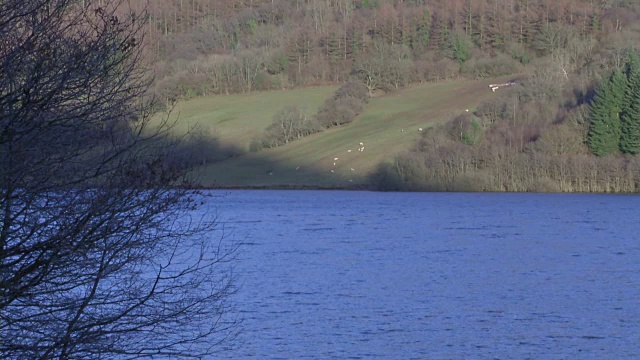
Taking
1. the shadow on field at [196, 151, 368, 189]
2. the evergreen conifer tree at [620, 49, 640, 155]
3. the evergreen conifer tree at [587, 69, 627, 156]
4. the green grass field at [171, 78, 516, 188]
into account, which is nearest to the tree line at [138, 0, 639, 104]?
the green grass field at [171, 78, 516, 188]

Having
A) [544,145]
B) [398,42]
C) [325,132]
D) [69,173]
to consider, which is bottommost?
[544,145]

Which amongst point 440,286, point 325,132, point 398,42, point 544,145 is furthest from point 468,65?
point 440,286

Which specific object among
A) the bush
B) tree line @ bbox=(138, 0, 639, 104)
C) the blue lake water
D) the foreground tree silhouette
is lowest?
the blue lake water

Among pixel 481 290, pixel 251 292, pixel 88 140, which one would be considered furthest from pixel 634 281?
pixel 88 140

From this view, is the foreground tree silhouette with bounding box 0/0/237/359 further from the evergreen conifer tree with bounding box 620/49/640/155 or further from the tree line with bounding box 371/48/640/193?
the evergreen conifer tree with bounding box 620/49/640/155

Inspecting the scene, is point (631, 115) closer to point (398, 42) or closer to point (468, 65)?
point (468, 65)

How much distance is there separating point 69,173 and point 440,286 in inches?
999

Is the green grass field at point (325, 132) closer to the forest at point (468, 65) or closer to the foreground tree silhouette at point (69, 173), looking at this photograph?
the forest at point (468, 65)

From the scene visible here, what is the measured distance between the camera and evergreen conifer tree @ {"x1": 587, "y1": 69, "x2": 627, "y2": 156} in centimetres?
8988

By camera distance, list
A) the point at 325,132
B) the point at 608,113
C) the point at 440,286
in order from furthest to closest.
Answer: the point at 325,132
the point at 608,113
the point at 440,286

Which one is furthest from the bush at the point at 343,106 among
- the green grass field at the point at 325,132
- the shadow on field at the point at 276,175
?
the shadow on field at the point at 276,175

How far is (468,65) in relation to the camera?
13112 centimetres

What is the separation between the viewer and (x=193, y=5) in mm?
140625

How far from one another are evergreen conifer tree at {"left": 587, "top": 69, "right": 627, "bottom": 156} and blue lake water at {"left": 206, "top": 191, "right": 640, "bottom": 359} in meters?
23.9
